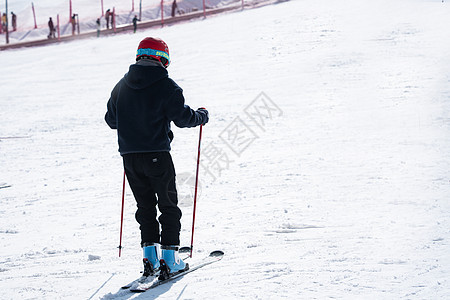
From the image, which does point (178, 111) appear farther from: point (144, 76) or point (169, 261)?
point (169, 261)

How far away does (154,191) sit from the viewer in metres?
3.71

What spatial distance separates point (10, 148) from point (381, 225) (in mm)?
7340

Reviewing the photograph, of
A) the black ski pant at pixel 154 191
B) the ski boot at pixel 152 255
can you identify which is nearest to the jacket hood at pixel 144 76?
the black ski pant at pixel 154 191

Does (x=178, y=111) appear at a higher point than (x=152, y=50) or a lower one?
lower

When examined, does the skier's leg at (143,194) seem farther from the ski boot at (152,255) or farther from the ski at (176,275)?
the ski at (176,275)

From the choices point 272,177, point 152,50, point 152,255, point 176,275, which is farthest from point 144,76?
point 272,177

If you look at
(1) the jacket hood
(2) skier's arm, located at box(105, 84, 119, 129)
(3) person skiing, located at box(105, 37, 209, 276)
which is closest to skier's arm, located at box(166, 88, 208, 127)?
(3) person skiing, located at box(105, 37, 209, 276)

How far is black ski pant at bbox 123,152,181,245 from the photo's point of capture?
354 cm

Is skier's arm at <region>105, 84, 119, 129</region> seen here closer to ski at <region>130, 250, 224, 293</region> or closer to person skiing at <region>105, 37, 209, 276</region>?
person skiing at <region>105, 37, 209, 276</region>

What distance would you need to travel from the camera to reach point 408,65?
13.1m

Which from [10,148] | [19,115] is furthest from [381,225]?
[19,115]

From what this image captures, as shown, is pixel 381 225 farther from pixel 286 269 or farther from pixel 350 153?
pixel 350 153

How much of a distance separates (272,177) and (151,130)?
3.36 metres

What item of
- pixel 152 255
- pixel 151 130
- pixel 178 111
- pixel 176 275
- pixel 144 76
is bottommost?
pixel 176 275
